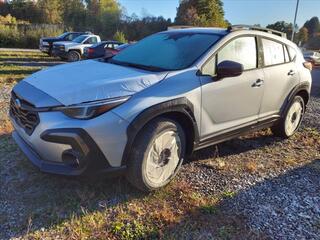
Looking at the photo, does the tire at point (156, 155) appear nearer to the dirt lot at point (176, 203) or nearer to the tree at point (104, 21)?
the dirt lot at point (176, 203)

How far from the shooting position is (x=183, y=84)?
3676 mm

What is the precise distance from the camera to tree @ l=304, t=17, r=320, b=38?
7150cm

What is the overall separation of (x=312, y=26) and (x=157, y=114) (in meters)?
79.2

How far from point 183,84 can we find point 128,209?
4.50 ft

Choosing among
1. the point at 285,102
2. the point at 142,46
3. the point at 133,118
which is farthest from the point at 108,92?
the point at 285,102

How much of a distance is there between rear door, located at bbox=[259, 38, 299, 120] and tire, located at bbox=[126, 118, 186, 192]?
64.7 inches

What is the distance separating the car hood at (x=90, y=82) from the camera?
3188mm

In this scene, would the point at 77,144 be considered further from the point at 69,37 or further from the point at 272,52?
the point at 69,37

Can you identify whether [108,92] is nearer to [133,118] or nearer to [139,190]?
[133,118]

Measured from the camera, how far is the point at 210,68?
4.01 m

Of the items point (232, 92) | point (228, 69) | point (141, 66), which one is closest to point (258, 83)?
point (232, 92)

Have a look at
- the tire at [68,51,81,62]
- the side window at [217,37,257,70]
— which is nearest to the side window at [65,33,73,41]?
the tire at [68,51,81,62]

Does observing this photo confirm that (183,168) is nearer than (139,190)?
No

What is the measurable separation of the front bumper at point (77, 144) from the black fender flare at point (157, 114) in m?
0.07
